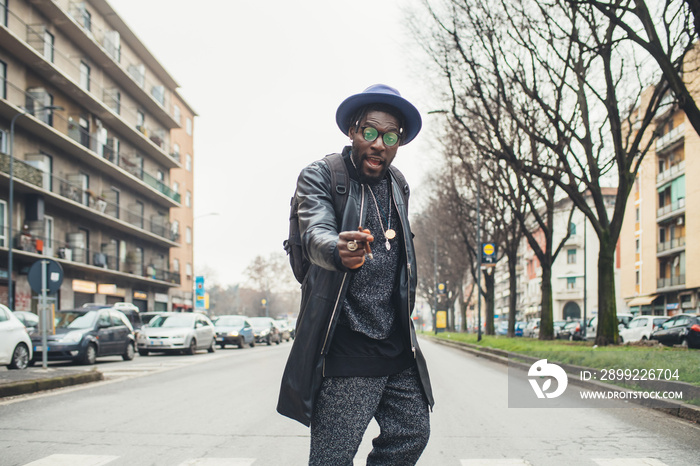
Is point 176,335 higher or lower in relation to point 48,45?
lower

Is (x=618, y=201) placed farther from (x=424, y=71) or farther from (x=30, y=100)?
(x=30, y=100)

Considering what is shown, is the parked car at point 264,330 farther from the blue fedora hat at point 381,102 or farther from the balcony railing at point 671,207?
the balcony railing at point 671,207

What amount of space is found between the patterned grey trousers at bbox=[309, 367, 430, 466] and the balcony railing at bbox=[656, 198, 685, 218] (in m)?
52.6

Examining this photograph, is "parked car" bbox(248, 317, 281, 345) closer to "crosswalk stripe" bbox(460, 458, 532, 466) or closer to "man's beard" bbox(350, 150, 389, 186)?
"crosswalk stripe" bbox(460, 458, 532, 466)

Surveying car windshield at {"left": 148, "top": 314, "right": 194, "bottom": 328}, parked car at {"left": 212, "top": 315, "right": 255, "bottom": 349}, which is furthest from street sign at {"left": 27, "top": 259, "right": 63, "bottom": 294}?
parked car at {"left": 212, "top": 315, "right": 255, "bottom": 349}

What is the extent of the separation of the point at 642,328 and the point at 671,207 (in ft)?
85.2

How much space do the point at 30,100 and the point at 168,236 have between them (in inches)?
695

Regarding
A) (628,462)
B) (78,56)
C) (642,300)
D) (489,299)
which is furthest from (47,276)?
(642,300)

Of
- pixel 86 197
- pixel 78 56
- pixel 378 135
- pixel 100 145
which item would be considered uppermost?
pixel 78 56

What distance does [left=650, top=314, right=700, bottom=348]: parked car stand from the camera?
→ 68.9 feet

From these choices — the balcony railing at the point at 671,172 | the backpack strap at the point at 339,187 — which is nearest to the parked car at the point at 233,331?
the backpack strap at the point at 339,187

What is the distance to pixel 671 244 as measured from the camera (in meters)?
52.1

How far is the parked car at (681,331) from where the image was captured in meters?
21.0

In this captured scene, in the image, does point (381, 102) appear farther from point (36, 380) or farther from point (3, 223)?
point (3, 223)
